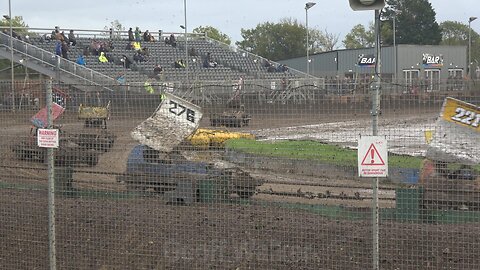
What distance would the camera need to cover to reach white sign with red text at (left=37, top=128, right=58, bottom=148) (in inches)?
291

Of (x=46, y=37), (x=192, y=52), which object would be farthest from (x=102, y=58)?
(x=192, y=52)

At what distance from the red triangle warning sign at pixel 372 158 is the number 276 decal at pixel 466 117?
1.12 metres

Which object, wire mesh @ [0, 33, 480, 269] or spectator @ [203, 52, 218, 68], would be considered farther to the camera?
spectator @ [203, 52, 218, 68]

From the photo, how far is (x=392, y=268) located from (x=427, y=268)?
0.37 meters

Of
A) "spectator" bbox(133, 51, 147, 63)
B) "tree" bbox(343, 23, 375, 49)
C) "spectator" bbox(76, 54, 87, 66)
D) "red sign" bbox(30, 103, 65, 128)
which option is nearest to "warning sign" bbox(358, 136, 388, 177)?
"red sign" bbox(30, 103, 65, 128)

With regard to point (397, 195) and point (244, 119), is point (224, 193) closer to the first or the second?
point (244, 119)

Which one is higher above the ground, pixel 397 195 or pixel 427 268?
pixel 397 195

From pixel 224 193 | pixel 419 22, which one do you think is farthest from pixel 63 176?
pixel 419 22

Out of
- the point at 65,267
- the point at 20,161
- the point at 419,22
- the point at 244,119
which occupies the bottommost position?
the point at 65,267

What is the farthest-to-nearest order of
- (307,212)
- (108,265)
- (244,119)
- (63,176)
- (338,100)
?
1. (63,176)
2. (307,212)
3. (108,265)
4. (244,119)
5. (338,100)

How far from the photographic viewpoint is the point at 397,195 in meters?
7.55

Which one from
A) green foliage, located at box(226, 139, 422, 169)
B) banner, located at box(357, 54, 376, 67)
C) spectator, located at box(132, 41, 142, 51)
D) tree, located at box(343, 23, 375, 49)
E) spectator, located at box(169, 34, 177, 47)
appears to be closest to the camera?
green foliage, located at box(226, 139, 422, 169)

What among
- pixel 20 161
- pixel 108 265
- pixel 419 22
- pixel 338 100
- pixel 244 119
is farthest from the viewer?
pixel 419 22

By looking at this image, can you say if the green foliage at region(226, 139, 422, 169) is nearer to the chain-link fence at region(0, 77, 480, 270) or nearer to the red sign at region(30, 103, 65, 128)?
the chain-link fence at region(0, 77, 480, 270)
